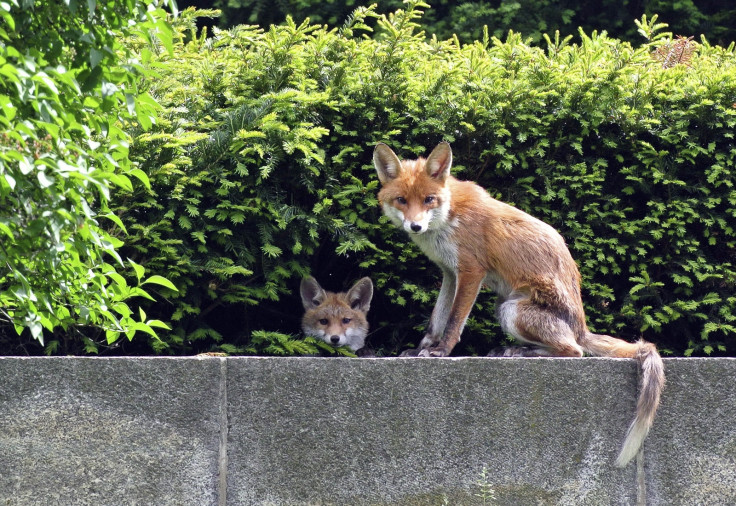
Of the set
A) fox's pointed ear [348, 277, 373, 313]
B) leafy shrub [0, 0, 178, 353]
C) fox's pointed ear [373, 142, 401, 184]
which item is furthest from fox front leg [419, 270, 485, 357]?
leafy shrub [0, 0, 178, 353]

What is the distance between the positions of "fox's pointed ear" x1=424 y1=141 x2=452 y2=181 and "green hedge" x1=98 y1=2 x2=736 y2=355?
0.40m

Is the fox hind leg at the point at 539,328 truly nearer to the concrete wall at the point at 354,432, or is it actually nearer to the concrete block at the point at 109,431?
the concrete wall at the point at 354,432

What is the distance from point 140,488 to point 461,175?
10.9ft

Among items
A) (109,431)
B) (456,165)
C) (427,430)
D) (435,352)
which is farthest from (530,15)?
(109,431)

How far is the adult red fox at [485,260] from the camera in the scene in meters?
5.11

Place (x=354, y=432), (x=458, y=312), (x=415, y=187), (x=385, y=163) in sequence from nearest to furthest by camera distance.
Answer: (x=354, y=432), (x=458, y=312), (x=415, y=187), (x=385, y=163)

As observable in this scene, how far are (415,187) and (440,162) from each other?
0.87ft

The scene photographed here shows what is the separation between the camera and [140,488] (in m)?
A: 4.27

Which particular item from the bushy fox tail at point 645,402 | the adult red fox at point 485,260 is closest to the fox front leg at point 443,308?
the adult red fox at point 485,260

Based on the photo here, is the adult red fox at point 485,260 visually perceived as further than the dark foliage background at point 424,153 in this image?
No

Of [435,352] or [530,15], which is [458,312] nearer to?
[435,352]

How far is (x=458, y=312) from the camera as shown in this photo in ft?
16.9

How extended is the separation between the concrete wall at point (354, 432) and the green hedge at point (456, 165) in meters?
0.95

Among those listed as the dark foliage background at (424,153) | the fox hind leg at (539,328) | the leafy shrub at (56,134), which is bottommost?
the fox hind leg at (539,328)
